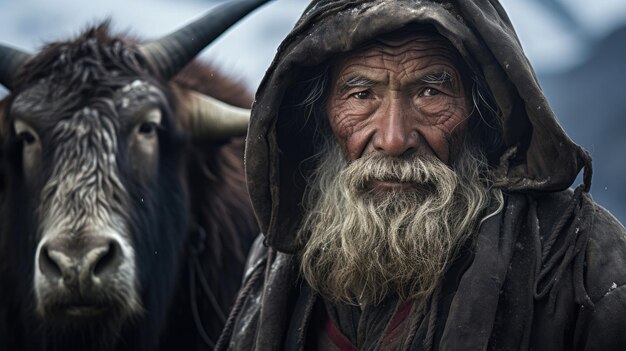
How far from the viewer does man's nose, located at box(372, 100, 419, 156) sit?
3.21 meters

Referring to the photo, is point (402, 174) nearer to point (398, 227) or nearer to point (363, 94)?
point (398, 227)

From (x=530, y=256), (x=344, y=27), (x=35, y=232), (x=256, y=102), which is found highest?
(x=344, y=27)

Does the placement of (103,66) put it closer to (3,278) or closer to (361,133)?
(3,278)

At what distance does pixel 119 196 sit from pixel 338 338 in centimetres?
192

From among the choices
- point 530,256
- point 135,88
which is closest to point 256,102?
point 530,256

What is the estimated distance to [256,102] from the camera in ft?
11.2

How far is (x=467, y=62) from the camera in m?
3.20

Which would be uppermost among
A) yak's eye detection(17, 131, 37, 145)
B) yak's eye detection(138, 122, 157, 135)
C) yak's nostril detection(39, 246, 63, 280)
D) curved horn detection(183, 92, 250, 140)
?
yak's eye detection(138, 122, 157, 135)

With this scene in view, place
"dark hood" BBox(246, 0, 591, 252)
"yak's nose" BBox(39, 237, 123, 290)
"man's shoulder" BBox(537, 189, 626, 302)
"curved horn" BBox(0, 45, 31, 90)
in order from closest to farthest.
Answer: "man's shoulder" BBox(537, 189, 626, 302), "dark hood" BBox(246, 0, 591, 252), "yak's nose" BBox(39, 237, 123, 290), "curved horn" BBox(0, 45, 31, 90)

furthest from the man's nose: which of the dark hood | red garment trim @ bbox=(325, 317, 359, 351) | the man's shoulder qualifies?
red garment trim @ bbox=(325, 317, 359, 351)

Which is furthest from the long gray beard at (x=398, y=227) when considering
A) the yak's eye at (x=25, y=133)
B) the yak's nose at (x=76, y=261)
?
the yak's eye at (x=25, y=133)

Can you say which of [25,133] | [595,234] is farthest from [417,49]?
[25,133]

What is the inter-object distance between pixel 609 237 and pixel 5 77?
3.66 meters

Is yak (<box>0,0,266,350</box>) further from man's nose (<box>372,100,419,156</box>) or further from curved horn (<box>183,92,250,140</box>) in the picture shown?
man's nose (<box>372,100,419,156</box>)
